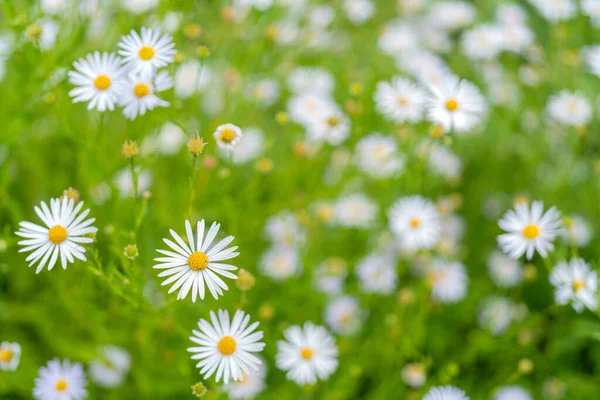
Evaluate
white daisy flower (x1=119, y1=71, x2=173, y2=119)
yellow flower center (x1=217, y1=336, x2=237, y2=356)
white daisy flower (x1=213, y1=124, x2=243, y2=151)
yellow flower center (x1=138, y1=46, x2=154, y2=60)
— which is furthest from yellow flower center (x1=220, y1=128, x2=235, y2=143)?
yellow flower center (x1=217, y1=336, x2=237, y2=356)

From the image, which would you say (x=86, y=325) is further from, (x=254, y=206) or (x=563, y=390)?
(x=563, y=390)

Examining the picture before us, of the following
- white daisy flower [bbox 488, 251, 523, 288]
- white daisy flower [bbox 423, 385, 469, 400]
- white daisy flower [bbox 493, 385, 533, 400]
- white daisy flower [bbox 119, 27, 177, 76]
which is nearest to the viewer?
white daisy flower [bbox 119, 27, 177, 76]

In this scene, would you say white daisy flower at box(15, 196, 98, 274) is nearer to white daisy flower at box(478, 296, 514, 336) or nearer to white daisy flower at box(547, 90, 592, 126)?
white daisy flower at box(478, 296, 514, 336)

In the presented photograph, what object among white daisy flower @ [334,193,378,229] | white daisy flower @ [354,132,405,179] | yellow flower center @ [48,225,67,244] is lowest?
yellow flower center @ [48,225,67,244]

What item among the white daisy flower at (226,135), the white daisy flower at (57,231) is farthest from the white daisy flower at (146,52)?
the white daisy flower at (57,231)

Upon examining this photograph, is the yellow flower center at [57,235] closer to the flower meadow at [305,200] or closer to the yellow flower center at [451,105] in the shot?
the flower meadow at [305,200]

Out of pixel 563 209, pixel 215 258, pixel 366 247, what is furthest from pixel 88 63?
pixel 563 209

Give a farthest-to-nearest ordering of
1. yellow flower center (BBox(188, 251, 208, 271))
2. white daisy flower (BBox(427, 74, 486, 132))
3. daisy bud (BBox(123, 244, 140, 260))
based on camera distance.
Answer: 1. white daisy flower (BBox(427, 74, 486, 132))
2. daisy bud (BBox(123, 244, 140, 260))
3. yellow flower center (BBox(188, 251, 208, 271))

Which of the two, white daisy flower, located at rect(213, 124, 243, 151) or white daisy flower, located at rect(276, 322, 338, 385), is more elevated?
white daisy flower, located at rect(213, 124, 243, 151)
